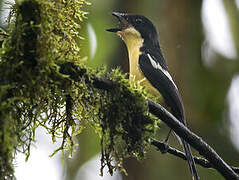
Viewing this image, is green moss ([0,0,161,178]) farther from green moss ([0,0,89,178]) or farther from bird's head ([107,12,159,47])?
bird's head ([107,12,159,47])

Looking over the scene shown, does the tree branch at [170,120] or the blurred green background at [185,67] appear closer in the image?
the tree branch at [170,120]

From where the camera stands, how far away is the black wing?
355 cm

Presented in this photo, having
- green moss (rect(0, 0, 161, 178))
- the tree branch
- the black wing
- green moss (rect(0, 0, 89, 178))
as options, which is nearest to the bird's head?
the black wing

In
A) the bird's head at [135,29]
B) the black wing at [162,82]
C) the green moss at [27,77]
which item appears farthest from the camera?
the bird's head at [135,29]

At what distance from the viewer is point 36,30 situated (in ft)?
6.49

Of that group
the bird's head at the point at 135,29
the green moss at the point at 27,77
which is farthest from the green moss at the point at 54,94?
the bird's head at the point at 135,29

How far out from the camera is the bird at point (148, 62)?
11.8 ft

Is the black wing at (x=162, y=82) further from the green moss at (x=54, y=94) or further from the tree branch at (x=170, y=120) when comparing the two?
the tree branch at (x=170, y=120)

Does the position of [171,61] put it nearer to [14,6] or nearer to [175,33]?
[175,33]

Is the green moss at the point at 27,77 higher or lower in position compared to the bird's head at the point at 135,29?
lower

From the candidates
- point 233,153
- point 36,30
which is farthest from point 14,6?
point 233,153

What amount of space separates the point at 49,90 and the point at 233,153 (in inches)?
137

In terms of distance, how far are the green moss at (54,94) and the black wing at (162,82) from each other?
1349mm

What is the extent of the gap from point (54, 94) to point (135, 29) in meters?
2.01
